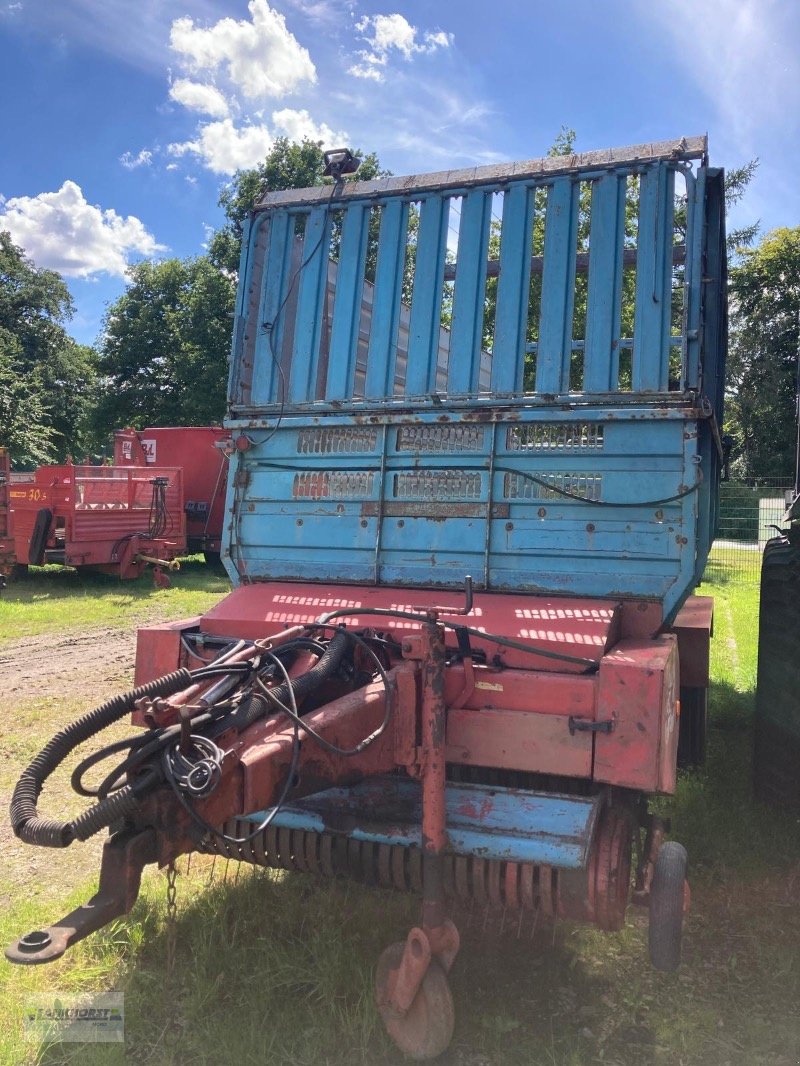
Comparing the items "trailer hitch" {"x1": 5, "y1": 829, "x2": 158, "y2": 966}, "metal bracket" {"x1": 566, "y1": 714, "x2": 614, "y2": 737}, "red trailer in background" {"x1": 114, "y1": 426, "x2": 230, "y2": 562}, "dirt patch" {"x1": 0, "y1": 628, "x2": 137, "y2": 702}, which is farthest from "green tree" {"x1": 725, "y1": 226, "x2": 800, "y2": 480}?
"trailer hitch" {"x1": 5, "y1": 829, "x2": 158, "y2": 966}

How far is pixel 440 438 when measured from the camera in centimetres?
385

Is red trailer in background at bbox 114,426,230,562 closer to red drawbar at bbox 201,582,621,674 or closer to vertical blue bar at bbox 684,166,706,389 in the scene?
red drawbar at bbox 201,582,621,674

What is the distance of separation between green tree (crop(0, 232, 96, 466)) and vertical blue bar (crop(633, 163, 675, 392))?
27183mm

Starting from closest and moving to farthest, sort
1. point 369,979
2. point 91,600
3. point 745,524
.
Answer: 1. point 369,979
2. point 91,600
3. point 745,524

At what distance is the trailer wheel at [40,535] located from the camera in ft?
39.3

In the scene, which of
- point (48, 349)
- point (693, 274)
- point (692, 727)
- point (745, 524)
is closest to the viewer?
point (693, 274)

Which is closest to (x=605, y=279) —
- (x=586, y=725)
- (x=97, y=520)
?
(x=586, y=725)

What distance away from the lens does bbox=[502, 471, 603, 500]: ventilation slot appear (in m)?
3.56

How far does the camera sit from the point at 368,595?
3.68 metres

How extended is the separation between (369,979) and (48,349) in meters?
36.8

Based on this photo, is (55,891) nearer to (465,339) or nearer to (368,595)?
(368,595)

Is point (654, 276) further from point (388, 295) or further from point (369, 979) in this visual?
point (369, 979)

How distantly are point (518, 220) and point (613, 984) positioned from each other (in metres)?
3.29

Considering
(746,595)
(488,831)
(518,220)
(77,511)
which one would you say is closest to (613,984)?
(488,831)
